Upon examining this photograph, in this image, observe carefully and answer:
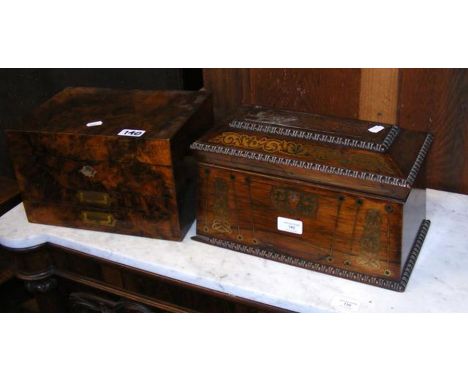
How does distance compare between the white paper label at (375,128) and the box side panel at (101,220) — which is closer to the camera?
the white paper label at (375,128)

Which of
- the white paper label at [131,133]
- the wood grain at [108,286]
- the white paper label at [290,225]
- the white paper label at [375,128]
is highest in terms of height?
the white paper label at [131,133]

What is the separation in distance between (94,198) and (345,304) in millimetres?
611

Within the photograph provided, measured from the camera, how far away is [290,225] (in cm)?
129

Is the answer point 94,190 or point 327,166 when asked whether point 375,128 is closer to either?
point 327,166

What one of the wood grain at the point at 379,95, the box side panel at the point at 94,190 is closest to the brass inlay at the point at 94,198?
the box side panel at the point at 94,190

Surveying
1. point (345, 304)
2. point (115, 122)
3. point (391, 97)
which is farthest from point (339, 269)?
point (115, 122)

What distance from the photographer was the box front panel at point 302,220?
120cm

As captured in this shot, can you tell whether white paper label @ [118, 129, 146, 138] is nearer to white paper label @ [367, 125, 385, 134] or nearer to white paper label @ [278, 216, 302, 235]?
white paper label @ [278, 216, 302, 235]

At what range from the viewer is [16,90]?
194 cm

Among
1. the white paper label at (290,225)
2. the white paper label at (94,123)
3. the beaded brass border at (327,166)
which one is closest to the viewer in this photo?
the beaded brass border at (327,166)

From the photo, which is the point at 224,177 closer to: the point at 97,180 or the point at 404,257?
the point at 97,180

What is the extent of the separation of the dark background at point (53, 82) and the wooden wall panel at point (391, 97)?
30cm

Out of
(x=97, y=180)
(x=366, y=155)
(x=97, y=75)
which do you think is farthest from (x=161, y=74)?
(x=366, y=155)

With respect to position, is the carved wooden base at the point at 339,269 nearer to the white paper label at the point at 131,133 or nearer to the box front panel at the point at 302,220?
the box front panel at the point at 302,220
